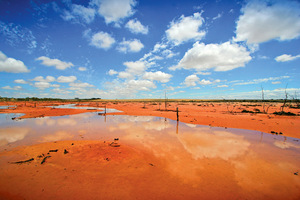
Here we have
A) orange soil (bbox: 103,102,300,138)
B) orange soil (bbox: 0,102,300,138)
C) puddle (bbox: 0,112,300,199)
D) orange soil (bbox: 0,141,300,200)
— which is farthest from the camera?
orange soil (bbox: 0,102,300,138)

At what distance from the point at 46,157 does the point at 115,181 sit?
3929 millimetres

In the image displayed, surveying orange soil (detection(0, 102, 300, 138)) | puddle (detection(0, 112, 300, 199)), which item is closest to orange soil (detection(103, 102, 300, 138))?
orange soil (detection(0, 102, 300, 138))

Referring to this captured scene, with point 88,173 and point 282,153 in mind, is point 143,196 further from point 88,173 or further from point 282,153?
point 282,153

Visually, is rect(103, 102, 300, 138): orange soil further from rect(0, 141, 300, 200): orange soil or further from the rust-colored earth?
rect(0, 141, 300, 200): orange soil

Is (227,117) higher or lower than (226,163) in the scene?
higher

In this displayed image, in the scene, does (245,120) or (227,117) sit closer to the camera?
(245,120)

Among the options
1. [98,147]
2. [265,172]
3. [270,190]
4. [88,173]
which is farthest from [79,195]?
[265,172]

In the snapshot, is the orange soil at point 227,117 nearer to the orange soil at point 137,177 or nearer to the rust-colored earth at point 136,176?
the rust-colored earth at point 136,176

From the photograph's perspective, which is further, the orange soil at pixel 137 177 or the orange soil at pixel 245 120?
the orange soil at pixel 245 120

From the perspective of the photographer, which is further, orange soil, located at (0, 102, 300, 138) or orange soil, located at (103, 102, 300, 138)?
orange soil, located at (0, 102, 300, 138)

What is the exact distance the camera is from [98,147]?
24.7 feet

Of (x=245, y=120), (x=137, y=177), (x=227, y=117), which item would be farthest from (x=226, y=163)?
(x=227, y=117)

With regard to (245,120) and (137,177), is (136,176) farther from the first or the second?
(245,120)

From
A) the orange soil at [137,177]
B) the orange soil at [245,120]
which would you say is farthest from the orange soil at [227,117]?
the orange soil at [137,177]
